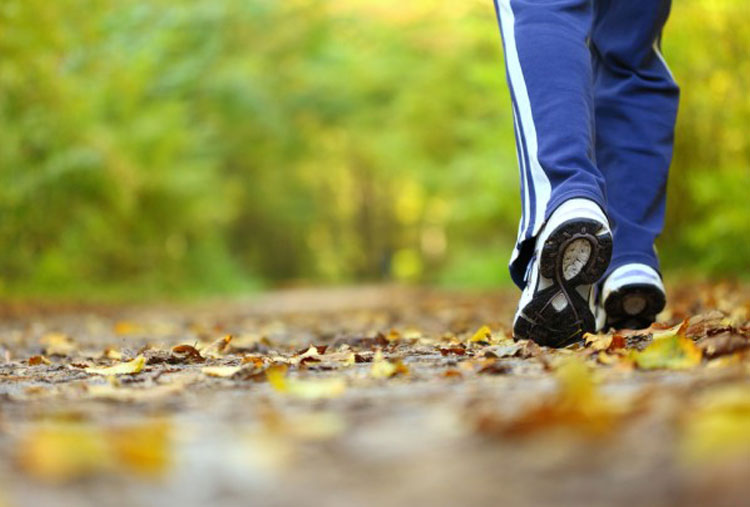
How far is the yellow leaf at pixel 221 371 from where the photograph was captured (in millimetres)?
1774

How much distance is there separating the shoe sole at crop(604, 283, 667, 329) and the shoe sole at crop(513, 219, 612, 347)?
268mm

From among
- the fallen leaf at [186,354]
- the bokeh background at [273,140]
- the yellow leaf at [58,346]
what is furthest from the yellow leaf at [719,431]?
the bokeh background at [273,140]

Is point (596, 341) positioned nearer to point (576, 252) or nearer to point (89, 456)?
point (576, 252)

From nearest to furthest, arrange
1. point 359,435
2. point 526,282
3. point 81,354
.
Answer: point 359,435 < point 526,282 < point 81,354

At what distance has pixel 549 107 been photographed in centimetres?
220

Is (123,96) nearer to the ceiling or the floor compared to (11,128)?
nearer to the ceiling

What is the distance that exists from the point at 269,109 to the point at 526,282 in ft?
60.9

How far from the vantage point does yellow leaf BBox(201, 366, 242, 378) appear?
5.82 ft

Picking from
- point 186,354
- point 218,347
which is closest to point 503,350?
point 186,354

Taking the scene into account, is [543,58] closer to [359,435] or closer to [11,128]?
[359,435]

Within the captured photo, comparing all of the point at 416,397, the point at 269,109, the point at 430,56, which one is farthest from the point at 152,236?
the point at 416,397

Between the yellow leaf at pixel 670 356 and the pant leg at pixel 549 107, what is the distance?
0.45 meters

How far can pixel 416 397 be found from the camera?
4.41 ft

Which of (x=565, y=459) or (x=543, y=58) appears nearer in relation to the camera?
(x=565, y=459)
